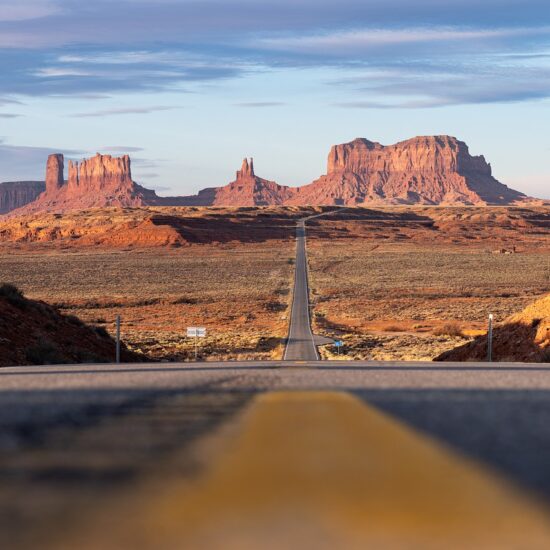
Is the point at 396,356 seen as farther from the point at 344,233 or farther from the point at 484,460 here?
the point at 344,233

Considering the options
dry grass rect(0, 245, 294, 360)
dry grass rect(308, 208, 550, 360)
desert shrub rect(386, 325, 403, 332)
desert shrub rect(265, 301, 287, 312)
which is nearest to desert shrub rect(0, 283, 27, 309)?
dry grass rect(0, 245, 294, 360)

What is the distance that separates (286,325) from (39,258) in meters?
69.6

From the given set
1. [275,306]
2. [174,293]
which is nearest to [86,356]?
[275,306]

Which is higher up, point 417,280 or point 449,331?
point 417,280

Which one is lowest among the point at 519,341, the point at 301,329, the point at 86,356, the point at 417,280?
the point at 301,329

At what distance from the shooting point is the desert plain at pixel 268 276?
36.6 meters

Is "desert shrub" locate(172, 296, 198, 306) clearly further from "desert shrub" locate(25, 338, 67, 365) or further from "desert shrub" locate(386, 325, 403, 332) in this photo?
"desert shrub" locate(25, 338, 67, 365)

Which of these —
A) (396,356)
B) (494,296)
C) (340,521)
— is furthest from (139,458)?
(494,296)

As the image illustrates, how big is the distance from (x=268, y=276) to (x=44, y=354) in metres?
56.2

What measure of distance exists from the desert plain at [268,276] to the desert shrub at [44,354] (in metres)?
9.09

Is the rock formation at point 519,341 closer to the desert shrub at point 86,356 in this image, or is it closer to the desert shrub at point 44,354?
the desert shrub at point 86,356

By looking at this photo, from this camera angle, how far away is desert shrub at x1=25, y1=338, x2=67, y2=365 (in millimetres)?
17312

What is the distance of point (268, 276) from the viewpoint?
7381cm

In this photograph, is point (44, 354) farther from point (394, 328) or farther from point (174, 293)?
point (174, 293)
